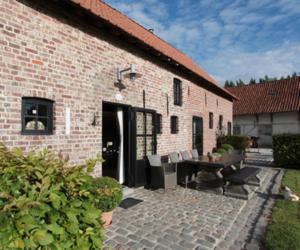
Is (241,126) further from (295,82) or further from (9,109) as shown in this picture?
(9,109)

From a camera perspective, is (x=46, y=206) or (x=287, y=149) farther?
(x=287, y=149)

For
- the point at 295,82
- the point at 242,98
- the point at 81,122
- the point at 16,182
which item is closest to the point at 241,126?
the point at 242,98

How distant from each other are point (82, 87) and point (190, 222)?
3.61 meters

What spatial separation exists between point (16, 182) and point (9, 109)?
2.95 metres

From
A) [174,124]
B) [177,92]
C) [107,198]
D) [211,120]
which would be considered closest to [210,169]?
[174,124]

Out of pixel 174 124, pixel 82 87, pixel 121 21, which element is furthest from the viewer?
pixel 174 124

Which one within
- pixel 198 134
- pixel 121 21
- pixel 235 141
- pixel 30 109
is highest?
pixel 121 21

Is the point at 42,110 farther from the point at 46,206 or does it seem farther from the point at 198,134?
the point at 198,134

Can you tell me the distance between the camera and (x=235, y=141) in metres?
14.1

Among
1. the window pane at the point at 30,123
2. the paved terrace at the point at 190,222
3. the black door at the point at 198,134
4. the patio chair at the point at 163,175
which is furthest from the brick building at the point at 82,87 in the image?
the black door at the point at 198,134

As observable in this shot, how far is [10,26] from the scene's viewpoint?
160 inches

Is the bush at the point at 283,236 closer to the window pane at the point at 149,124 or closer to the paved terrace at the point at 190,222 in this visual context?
the paved terrace at the point at 190,222

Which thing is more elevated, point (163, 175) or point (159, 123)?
point (159, 123)

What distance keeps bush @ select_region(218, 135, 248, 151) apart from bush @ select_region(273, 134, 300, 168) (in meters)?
2.13
